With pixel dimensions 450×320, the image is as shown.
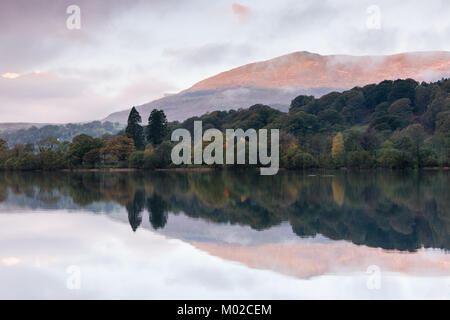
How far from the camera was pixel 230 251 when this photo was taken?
11.0 meters

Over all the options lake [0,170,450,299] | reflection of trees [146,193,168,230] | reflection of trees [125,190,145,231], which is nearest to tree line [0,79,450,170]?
reflection of trees [125,190,145,231]

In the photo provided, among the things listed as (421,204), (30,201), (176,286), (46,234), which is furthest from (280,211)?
(30,201)

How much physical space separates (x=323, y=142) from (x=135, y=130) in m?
32.1

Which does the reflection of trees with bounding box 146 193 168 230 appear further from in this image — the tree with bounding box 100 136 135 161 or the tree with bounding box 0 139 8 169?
the tree with bounding box 0 139 8 169

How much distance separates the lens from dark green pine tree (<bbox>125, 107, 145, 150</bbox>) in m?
80.9

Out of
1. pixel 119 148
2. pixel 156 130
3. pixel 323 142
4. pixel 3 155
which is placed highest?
pixel 156 130

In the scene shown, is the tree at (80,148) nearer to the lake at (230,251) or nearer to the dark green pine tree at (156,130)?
the dark green pine tree at (156,130)

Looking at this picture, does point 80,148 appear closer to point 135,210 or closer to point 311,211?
point 135,210

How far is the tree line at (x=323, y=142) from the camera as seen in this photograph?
64.0 metres

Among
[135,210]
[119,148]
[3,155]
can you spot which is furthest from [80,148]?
[135,210]

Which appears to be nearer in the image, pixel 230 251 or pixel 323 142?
pixel 230 251

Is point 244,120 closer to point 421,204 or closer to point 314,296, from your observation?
point 421,204

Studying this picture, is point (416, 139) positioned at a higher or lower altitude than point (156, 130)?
lower
